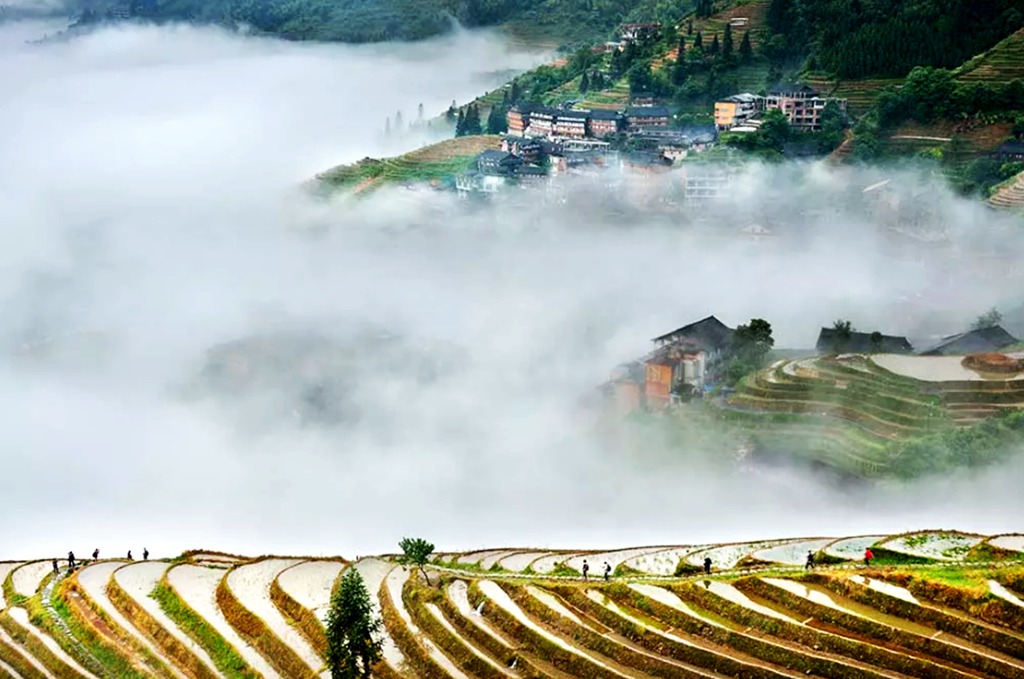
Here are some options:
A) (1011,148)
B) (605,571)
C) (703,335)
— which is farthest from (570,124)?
(605,571)

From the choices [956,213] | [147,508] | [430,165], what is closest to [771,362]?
[956,213]

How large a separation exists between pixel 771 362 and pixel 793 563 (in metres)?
17.4

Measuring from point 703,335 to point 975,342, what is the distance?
6684 mm

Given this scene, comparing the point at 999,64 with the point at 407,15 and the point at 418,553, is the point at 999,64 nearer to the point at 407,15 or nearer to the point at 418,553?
the point at 418,553

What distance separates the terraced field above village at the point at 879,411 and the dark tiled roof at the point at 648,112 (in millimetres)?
24541

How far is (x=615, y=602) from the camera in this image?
1733 centimetres

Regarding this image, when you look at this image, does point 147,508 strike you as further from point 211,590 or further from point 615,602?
point 615,602

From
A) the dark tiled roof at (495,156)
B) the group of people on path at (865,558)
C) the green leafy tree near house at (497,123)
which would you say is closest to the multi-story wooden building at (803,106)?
the dark tiled roof at (495,156)

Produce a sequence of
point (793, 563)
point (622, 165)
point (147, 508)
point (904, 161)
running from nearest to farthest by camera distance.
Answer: point (793, 563) → point (147, 508) → point (904, 161) → point (622, 165)

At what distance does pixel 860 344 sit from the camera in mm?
35906

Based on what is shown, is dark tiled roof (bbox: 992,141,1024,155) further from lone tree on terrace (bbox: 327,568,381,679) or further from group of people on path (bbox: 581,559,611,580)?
lone tree on terrace (bbox: 327,568,381,679)

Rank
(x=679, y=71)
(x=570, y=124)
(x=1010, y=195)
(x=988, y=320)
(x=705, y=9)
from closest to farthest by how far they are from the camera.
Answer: (x=988, y=320) < (x=1010, y=195) < (x=570, y=124) < (x=679, y=71) < (x=705, y=9)

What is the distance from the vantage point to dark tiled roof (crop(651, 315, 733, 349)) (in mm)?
36562

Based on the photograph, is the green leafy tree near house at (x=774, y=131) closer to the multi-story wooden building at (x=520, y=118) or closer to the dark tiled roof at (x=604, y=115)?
the dark tiled roof at (x=604, y=115)
